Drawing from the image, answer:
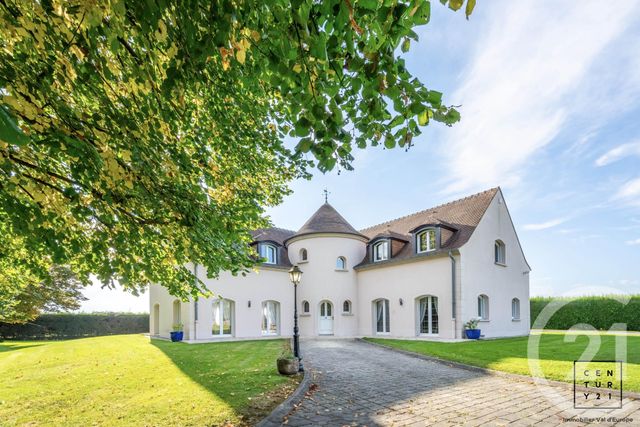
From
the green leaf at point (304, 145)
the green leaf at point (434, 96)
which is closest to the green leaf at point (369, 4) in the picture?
the green leaf at point (434, 96)

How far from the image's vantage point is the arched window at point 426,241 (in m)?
19.4

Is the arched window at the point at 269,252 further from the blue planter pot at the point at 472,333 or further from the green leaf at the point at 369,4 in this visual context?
the green leaf at the point at 369,4

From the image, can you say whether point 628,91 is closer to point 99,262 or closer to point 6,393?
point 99,262

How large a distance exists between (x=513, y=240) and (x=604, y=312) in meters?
11.6

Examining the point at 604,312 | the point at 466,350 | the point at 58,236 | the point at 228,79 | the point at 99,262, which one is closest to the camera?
the point at 58,236

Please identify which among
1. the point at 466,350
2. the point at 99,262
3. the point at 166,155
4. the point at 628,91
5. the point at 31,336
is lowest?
the point at 31,336

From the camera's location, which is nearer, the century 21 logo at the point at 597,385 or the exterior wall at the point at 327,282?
the century 21 logo at the point at 597,385

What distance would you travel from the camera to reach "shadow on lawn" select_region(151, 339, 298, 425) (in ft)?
21.4

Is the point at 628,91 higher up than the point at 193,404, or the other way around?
the point at 628,91

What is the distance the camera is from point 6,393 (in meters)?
7.98

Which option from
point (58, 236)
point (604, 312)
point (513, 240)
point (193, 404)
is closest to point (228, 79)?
point (58, 236)

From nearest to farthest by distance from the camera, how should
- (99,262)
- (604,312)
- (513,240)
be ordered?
(99,262)
(513,240)
(604,312)

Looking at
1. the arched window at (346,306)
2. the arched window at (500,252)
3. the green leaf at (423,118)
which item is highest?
the green leaf at (423,118)

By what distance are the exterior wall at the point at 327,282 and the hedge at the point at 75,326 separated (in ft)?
55.2
